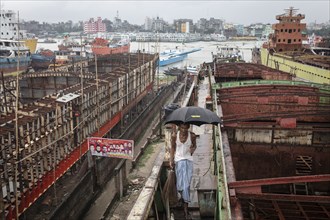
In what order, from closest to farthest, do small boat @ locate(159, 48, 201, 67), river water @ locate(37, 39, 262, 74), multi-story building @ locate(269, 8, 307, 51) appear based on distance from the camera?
Result: multi-story building @ locate(269, 8, 307, 51)
small boat @ locate(159, 48, 201, 67)
river water @ locate(37, 39, 262, 74)

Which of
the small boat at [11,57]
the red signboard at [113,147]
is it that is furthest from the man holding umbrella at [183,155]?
the small boat at [11,57]

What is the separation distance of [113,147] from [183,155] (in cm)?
487

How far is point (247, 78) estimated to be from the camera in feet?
75.4

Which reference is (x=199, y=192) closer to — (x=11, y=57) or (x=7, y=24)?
(x=11, y=57)

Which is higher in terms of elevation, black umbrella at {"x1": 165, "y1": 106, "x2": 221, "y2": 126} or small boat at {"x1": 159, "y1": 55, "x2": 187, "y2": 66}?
small boat at {"x1": 159, "y1": 55, "x2": 187, "y2": 66}

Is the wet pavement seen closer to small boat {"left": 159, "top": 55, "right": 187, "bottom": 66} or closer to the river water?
the river water

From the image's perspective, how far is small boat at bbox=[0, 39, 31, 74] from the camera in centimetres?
3731

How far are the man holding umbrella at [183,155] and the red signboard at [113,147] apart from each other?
4.14 m

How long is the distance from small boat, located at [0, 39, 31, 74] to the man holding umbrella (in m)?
35.5

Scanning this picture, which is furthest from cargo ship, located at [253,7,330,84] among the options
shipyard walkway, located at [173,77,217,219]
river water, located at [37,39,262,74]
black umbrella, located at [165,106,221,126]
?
black umbrella, located at [165,106,221,126]

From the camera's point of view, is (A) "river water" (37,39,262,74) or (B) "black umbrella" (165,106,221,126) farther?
(A) "river water" (37,39,262,74)

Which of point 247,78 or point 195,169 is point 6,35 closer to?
point 247,78

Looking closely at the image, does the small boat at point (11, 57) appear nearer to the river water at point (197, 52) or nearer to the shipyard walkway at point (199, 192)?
the river water at point (197, 52)

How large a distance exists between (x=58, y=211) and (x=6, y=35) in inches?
1773
